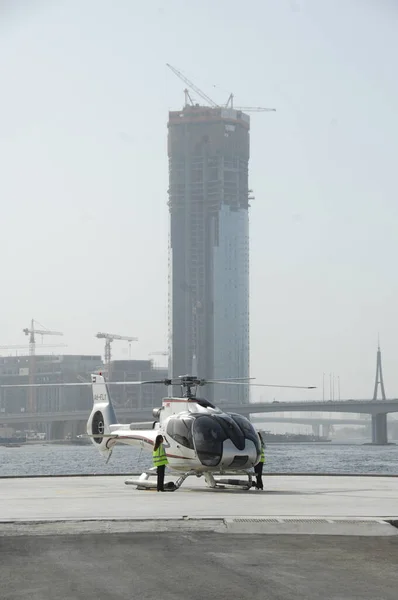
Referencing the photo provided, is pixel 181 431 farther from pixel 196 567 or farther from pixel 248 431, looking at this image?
pixel 196 567

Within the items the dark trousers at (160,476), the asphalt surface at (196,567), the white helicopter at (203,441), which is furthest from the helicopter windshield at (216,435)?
the asphalt surface at (196,567)

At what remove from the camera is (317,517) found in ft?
66.3

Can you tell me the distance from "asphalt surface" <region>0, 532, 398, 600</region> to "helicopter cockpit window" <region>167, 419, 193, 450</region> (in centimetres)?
1102

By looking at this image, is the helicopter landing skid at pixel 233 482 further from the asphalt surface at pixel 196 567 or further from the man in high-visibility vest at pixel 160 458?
the asphalt surface at pixel 196 567

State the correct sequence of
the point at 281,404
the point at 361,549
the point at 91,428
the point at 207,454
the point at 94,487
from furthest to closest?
the point at 281,404 → the point at 91,428 → the point at 94,487 → the point at 207,454 → the point at 361,549

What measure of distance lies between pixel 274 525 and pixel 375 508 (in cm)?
466

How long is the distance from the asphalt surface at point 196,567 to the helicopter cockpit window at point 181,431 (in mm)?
11017

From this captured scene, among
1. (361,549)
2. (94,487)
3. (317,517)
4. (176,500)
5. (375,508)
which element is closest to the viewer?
(361,549)

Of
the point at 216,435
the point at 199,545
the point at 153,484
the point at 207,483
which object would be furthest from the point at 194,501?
the point at 199,545

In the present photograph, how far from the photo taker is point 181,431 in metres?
29.0

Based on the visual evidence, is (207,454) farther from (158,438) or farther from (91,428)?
(91,428)

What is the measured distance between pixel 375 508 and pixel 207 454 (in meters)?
6.71

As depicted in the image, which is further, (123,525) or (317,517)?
(317,517)

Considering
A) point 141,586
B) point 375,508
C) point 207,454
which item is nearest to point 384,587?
point 141,586
